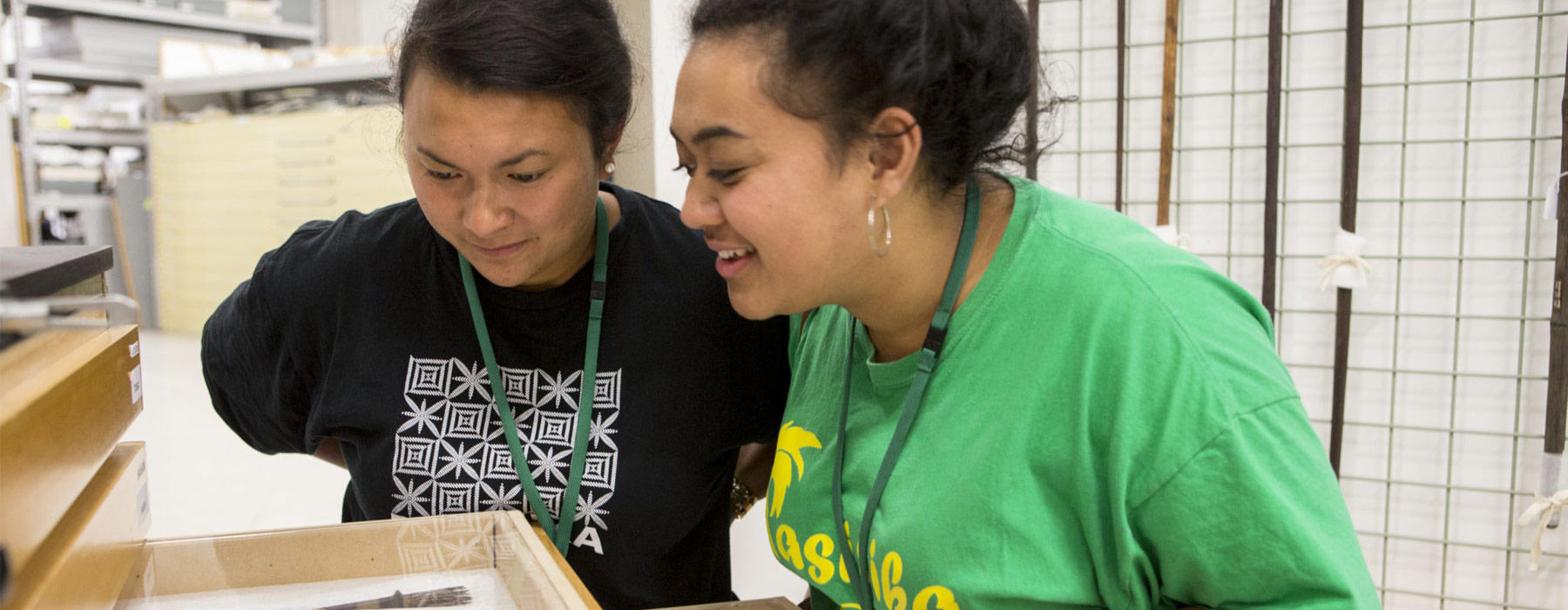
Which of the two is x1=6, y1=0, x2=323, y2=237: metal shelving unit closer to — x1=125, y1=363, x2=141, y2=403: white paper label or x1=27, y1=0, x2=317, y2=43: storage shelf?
x1=27, y1=0, x2=317, y2=43: storage shelf

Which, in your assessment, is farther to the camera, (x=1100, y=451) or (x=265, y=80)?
(x=265, y=80)

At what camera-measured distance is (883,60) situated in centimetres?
90

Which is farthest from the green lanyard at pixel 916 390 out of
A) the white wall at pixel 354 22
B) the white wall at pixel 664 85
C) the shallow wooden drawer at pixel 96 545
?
the white wall at pixel 354 22

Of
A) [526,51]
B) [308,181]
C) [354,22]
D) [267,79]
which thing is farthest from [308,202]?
[526,51]

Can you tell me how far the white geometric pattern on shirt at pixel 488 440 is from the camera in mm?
1191

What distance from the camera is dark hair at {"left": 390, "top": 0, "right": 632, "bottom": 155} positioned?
1.08m

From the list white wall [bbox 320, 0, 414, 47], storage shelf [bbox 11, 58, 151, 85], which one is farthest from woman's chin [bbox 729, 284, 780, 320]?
white wall [bbox 320, 0, 414, 47]

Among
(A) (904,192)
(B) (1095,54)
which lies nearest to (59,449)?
(A) (904,192)

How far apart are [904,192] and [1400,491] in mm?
1579

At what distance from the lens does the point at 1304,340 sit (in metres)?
2.09

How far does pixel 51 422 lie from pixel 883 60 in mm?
638

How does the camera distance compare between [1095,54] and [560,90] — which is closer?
[560,90]

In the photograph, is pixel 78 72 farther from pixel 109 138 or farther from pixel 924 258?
pixel 924 258

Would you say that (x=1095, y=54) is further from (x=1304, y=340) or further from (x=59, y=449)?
(x=59, y=449)
